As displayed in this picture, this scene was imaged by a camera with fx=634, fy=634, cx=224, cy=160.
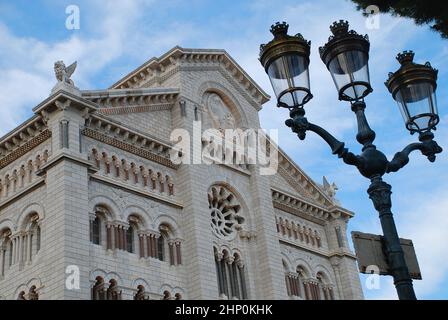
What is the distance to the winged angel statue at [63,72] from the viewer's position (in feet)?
82.4

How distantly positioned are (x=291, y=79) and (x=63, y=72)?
1753 cm

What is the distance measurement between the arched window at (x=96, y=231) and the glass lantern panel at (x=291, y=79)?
1615 cm

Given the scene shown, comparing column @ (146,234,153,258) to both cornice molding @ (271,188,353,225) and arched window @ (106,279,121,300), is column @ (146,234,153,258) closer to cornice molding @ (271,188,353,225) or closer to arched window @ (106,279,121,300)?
arched window @ (106,279,121,300)

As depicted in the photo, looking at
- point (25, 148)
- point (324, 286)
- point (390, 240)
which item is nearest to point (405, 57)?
point (390, 240)

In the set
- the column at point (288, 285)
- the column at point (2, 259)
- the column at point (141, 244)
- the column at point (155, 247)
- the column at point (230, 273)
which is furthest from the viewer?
the column at point (288, 285)

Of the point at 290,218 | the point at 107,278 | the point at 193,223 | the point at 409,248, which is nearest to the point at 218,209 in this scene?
the point at 193,223

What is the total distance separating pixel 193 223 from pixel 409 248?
18.5 m

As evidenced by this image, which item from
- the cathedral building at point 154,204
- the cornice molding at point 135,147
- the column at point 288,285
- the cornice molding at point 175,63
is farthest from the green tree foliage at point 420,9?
the column at point 288,285

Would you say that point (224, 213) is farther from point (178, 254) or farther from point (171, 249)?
point (171, 249)

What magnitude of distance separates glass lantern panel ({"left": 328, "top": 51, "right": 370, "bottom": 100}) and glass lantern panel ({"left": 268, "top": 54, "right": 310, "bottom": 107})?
518 millimetres

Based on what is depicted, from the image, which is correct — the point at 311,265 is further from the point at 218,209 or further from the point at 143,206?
the point at 143,206

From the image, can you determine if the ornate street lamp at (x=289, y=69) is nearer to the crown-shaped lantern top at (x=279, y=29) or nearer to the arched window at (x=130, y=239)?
the crown-shaped lantern top at (x=279, y=29)

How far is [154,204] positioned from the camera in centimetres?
2698
